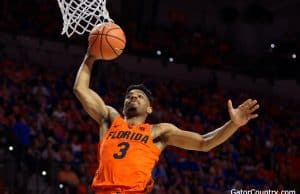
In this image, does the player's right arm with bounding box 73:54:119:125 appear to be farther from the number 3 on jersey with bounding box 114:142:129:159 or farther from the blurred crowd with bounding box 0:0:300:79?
the blurred crowd with bounding box 0:0:300:79

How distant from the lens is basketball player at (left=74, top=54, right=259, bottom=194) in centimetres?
404

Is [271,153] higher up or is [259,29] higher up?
[259,29]

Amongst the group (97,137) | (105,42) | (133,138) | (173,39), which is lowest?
(133,138)

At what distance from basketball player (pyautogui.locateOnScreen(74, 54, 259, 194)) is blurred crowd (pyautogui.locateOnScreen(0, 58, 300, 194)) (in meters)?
4.42

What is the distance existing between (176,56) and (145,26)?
4.88ft

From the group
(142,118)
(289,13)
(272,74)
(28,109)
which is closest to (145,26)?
(272,74)

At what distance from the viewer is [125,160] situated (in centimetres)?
411

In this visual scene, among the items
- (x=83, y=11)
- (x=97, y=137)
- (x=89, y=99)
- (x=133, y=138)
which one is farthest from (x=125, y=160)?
(x=97, y=137)

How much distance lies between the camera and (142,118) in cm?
447

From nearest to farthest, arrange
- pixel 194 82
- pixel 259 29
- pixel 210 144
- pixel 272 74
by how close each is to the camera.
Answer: pixel 210 144
pixel 194 82
pixel 272 74
pixel 259 29

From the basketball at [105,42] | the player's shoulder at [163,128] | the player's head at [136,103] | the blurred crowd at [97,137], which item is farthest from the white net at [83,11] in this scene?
the blurred crowd at [97,137]

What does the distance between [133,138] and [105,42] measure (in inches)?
31.5

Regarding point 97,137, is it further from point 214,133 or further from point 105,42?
point 214,133

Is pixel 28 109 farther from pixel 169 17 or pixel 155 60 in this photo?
pixel 169 17
